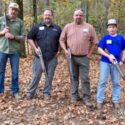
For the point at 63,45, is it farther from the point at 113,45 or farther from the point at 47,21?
the point at 113,45

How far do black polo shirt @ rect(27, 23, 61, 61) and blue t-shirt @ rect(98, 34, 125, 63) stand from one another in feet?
3.90

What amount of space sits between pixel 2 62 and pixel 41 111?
1673 millimetres

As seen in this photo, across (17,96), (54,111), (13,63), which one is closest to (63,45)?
(13,63)

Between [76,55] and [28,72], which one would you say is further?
[28,72]

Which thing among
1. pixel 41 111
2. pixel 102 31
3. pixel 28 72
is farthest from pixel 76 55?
pixel 102 31

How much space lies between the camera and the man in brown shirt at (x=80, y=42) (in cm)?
802

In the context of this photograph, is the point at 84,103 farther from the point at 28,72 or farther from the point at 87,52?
the point at 28,72

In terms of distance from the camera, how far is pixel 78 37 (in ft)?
26.2

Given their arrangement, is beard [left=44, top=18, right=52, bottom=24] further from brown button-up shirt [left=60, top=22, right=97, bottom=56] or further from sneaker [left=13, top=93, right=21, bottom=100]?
sneaker [left=13, top=93, right=21, bottom=100]

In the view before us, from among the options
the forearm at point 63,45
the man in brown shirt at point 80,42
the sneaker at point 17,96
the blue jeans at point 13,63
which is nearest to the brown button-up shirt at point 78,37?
the man in brown shirt at point 80,42

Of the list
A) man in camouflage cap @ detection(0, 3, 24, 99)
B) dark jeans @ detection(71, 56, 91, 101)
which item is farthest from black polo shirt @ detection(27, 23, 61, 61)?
dark jeans @ detection(71, 56, 91, 101)

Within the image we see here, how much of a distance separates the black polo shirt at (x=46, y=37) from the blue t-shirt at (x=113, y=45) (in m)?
1.19

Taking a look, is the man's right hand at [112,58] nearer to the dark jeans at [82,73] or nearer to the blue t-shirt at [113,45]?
the blue t-shirt at [113,45]

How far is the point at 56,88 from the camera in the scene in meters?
10.4
